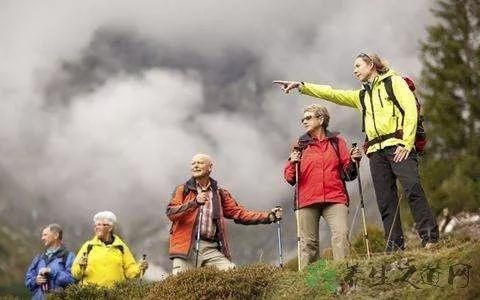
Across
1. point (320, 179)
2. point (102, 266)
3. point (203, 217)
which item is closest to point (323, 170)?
point (320, 179)

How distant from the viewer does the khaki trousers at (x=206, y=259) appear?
966 centimetres

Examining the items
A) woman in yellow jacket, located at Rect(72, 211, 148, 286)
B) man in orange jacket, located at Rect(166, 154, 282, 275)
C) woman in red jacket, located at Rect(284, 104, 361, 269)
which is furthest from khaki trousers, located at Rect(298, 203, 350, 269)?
woman in yellow jacket, located at Rect(72, 211, 148, 286)

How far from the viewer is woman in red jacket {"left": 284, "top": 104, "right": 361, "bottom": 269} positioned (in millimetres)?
9070

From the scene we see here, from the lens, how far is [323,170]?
30.4 ft

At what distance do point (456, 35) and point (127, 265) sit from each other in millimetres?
28971

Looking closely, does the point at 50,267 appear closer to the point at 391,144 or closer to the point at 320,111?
the point at 320,111

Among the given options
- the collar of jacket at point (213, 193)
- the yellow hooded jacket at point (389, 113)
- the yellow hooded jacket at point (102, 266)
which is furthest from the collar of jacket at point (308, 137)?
the yellow hooded jacket at point (102, 266)

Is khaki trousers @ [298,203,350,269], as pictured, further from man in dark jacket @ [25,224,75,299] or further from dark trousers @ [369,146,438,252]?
man in dark jacket @ [25,224,75,299]

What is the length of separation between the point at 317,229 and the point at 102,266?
174 inches

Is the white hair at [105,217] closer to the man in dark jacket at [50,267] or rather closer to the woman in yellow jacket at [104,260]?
the woman in yellow jacket at [104,260]

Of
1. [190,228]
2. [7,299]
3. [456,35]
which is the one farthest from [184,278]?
[456,35]

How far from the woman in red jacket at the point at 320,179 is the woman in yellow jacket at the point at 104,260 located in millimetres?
3750

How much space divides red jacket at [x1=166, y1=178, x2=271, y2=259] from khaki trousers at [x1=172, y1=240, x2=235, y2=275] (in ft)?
0.33

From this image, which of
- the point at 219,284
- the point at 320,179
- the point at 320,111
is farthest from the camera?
the point at 320,111
